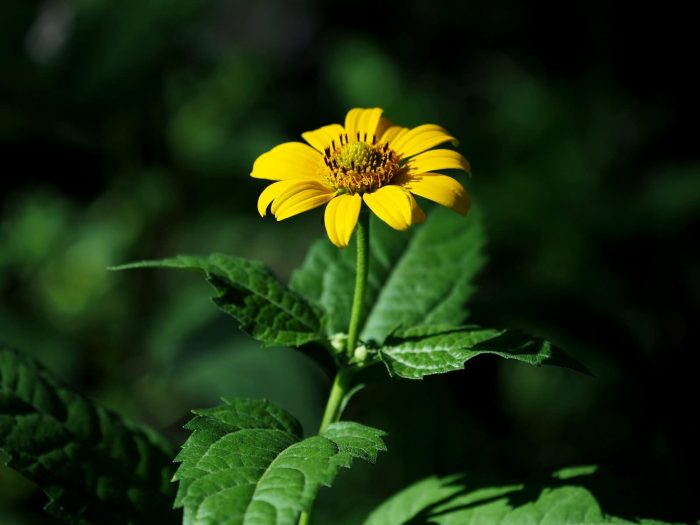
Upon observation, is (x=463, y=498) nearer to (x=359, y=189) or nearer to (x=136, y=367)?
(x=359, y=189)

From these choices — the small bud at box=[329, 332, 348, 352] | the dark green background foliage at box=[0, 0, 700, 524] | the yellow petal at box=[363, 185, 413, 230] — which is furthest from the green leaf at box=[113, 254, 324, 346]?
the dark green background foliage at box=[0, 0, 700, 524]

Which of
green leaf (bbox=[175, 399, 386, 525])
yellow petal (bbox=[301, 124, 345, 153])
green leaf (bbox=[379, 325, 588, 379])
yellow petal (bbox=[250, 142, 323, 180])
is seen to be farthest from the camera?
yellow petal (bbox=[301, 124, 345, 153])

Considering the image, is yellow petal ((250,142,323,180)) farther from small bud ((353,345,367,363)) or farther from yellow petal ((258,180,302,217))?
small bud ((353,345,367,363))

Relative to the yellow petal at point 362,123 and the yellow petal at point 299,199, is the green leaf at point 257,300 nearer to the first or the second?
the yellow petal at point 299,199

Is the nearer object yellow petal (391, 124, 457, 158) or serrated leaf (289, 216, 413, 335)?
yellow petal (391, 124, 457, 158)

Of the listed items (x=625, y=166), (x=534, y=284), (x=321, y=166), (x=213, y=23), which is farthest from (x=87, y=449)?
(x=213, y=23)

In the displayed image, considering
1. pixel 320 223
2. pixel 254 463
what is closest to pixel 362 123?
pixel 254 463

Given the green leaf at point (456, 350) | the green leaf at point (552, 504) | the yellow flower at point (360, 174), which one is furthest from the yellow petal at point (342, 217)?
the green leaf at point (552, 504)
